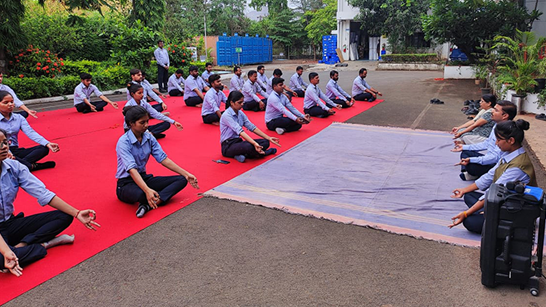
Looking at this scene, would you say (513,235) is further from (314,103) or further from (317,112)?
(314,103)

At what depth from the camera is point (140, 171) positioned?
176 inches

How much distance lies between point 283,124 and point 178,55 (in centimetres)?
1111

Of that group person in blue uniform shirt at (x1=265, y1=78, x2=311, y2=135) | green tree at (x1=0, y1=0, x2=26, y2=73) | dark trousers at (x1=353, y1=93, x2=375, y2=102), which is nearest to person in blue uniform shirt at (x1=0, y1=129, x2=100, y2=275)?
person in blue uniform shirt at (x1=265, y1=78, x2=311, y2=135)

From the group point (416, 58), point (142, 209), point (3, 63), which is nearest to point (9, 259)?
point (142, 209)

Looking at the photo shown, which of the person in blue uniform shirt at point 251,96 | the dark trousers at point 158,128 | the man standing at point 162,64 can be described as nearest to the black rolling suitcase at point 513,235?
the dark trousers at point 158,128

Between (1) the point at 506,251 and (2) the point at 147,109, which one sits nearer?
(1) the point at 506,251

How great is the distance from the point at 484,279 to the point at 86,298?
8.80 ft

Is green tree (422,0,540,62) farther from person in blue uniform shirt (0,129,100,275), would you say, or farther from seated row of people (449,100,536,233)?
person in blue uniform shirt (0,129,100,275)

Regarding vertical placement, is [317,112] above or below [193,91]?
below

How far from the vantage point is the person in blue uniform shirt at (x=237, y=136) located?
5832 millimetres

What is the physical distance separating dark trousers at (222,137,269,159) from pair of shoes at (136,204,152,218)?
6.40ft

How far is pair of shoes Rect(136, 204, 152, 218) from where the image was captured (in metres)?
4.12

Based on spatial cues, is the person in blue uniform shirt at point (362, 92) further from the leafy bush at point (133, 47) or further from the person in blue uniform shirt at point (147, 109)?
the leafy bush at point (133, 47)

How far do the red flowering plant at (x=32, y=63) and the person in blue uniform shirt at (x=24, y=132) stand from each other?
8.10m
